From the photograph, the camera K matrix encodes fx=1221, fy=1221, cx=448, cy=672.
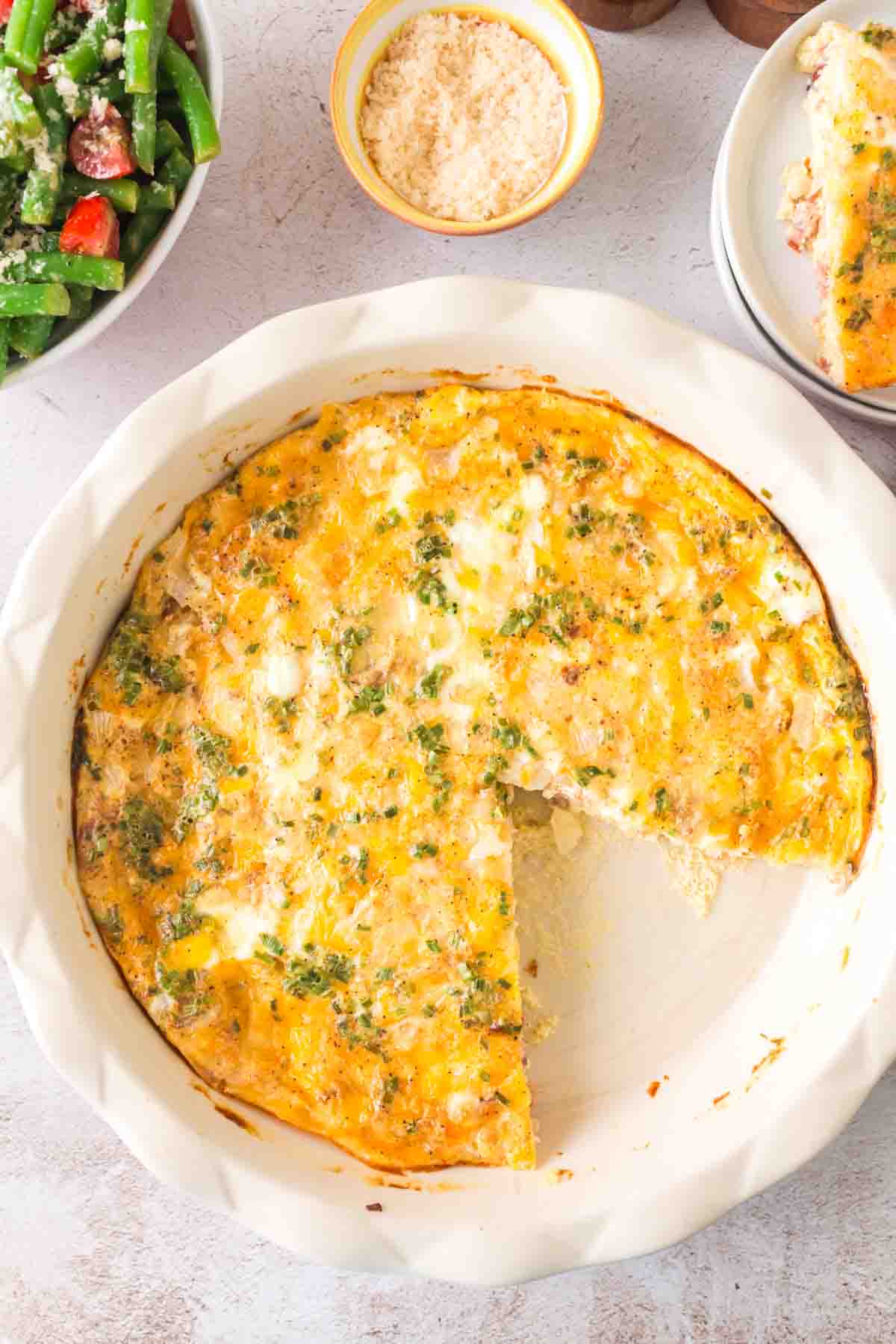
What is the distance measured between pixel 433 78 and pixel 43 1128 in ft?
9.76

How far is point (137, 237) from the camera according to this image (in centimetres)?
299

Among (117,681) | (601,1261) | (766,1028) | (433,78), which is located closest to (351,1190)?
(601,1261)

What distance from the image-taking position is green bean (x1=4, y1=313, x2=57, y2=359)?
116 inches

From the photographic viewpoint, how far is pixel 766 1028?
3.10 metres

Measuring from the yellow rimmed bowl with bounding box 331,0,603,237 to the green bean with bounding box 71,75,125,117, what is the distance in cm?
51

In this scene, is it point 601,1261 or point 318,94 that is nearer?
point 601,1261

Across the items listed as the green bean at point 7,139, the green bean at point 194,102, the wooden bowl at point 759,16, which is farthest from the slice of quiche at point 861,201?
the green bean at point 7,139

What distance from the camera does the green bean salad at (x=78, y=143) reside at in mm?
2801

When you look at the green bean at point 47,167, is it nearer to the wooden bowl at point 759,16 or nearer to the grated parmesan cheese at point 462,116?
the grated parmesan cheese at point 462,116

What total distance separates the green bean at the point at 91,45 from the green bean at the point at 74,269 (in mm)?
415

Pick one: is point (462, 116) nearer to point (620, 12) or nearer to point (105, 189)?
point (620, 12)

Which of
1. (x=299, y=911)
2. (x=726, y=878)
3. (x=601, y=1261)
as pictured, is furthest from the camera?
(x=726, y=878)

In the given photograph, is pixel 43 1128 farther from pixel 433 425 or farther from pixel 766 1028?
pixel 433 425

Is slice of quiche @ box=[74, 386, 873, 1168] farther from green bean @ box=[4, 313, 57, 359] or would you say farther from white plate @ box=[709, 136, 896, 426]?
green bean @ box=[4, 313, 57, 359]
